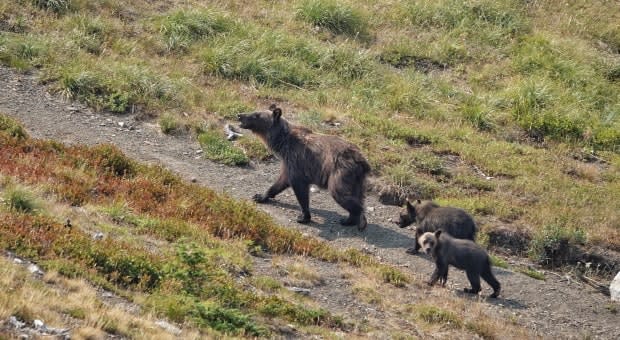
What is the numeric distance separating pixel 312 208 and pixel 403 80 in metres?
7.08

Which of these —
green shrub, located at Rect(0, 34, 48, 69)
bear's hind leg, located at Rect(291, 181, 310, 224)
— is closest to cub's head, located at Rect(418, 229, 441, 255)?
bear's hind leg, located at Rect(291, 181, 310, 224)

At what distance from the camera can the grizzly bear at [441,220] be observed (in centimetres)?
1472

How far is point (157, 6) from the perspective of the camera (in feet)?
79.8

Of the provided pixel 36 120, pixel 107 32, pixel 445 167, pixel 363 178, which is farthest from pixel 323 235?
pixel 107 32

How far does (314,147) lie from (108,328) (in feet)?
24.7

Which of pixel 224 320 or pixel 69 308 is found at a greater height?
pixel 69 308

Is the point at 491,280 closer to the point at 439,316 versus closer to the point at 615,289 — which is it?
the point at 439,316

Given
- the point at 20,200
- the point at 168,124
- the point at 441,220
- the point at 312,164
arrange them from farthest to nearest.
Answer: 1. the point at 168,124
2. the point at 312,164
3. the point at 441,220
4. the point at 20,200

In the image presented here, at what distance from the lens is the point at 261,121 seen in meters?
17.1

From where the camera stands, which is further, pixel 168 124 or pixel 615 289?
pixel 168 124

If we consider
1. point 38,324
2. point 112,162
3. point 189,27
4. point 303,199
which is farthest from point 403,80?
point 38,324

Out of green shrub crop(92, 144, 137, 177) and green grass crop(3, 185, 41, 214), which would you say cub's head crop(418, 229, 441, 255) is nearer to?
green shrub crop(92, 144, 137, 177)

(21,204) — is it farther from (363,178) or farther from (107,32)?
(107,32)

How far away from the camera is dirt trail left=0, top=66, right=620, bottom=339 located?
1410 cm
